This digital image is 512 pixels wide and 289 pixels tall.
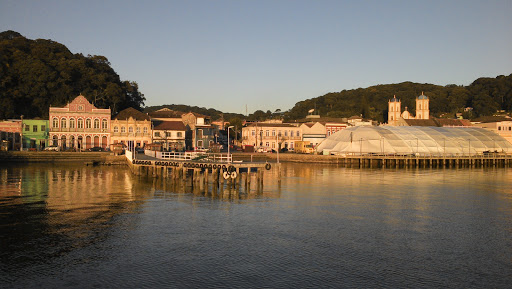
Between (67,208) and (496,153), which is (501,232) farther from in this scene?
(496,153)

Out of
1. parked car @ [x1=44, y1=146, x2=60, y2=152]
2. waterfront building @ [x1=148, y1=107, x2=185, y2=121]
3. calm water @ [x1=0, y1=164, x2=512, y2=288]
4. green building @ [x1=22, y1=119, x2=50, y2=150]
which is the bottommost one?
calm water @ [x1=0, y1=164, x2=512, y2=288]

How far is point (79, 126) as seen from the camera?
92125mm

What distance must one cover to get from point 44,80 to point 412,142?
262ft

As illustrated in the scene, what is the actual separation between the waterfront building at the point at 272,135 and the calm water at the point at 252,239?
222ft

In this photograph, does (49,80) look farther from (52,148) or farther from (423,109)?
(423,109)

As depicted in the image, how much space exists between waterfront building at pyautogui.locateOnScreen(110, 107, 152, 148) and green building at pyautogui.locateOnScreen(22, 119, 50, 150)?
1275cm

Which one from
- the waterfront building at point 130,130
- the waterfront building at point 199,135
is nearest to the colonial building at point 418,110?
the waterfront building at point 199,135

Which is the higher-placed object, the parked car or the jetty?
the parked car

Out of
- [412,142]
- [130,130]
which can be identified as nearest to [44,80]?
[130,130]

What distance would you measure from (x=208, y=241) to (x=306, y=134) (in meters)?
93.2

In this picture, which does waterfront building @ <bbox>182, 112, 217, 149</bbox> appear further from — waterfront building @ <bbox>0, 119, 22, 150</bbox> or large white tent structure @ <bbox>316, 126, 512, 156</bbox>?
waterfront building @ <bbox>0, 119, 22, 150</bbox>

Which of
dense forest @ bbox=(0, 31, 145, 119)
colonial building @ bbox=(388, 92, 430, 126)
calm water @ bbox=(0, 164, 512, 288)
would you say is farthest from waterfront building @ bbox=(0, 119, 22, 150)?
colonial building @ bbox=(388, 92, 430, 126)

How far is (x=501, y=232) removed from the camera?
28.9 m

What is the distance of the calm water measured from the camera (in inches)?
786
